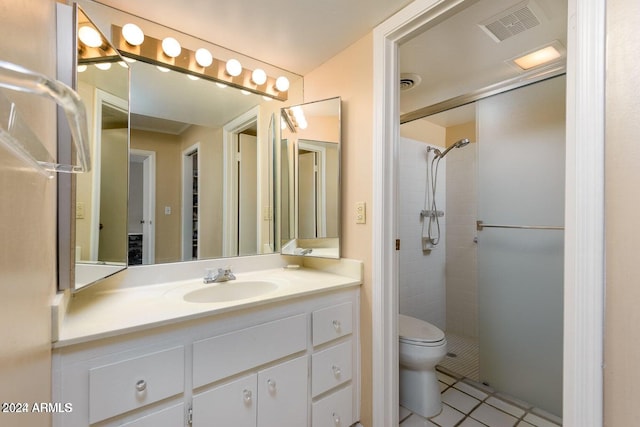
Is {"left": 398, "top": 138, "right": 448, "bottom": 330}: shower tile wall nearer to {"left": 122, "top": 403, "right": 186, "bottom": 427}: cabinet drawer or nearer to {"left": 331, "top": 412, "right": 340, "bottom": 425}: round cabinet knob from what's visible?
{"left": 331, "top": 412, "right": 340, "bottom": 425}: round cabinet knob

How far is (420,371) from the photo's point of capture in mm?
1722

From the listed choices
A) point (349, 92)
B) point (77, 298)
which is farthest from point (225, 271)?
point (349, 92)

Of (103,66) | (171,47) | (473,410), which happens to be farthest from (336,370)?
(171,47)

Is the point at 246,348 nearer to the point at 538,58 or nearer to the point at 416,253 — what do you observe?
the point at 416,253

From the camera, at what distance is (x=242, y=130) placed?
1729mm

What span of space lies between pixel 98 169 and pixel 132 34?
70cm

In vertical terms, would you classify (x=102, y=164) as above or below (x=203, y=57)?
below

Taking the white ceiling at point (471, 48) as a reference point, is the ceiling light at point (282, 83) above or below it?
below

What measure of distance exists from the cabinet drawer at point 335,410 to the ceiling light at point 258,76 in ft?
6.10

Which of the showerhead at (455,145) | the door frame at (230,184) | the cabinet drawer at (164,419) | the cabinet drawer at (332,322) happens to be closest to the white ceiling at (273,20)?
the door frame at (230,184)

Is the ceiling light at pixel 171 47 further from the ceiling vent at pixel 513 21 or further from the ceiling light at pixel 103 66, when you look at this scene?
the ceiling vent at pixel 513 21

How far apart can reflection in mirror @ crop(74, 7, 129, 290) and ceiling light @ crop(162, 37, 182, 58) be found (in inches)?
9.9

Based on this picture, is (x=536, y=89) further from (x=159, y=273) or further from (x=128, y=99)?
(x=159, y=273)

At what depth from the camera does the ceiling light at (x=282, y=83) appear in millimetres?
1842
